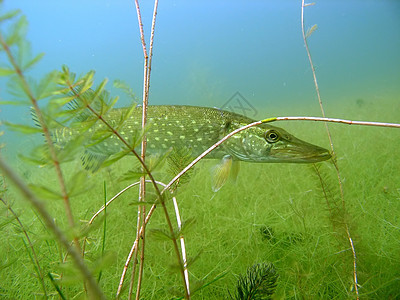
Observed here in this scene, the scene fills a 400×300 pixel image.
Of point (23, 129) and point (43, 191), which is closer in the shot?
point (43, 191)

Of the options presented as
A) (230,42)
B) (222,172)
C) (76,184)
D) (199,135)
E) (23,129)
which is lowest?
(222,172)

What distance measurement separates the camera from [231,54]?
184ft

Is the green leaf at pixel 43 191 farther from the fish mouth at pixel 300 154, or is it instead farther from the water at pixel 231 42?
the water at pixel 231 42

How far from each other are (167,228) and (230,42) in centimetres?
6005

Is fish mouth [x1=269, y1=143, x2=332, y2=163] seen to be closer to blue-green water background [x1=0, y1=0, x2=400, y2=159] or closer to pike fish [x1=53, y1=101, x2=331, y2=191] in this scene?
pike fish [x1=53, y1=101, x2=331, y2=191]

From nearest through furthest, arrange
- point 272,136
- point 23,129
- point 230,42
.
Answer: point 23,129, point 272,136, point 230,42

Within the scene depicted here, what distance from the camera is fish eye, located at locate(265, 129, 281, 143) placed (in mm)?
3043

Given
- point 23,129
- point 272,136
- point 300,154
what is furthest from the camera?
point 272,136

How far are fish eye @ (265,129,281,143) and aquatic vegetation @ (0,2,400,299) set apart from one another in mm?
678

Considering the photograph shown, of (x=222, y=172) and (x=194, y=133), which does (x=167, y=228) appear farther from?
(x=194, y=133)

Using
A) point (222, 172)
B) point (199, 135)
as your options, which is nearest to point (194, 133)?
point (199, 135)

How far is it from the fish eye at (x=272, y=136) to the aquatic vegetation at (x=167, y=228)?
2.22 ft

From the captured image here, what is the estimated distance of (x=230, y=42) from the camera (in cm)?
5784

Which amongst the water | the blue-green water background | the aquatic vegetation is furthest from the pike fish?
the water
